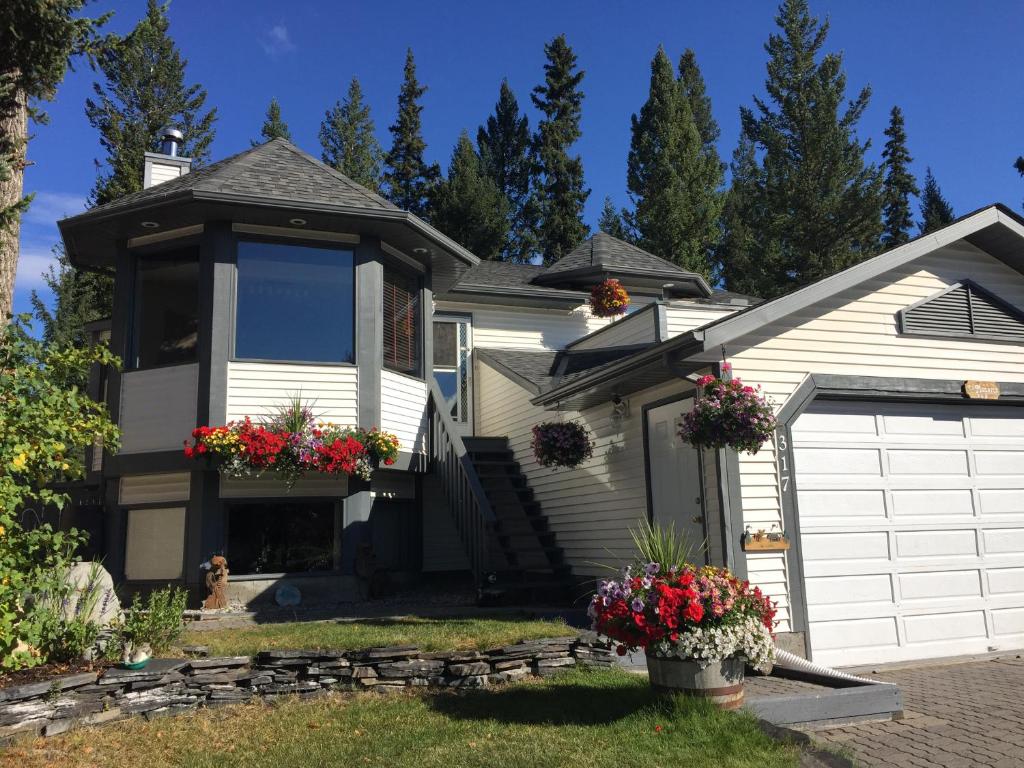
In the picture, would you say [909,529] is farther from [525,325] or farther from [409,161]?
[409,161]

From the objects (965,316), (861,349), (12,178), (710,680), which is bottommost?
(710,680)

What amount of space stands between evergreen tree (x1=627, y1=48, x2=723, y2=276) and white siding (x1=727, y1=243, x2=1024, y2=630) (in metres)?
18.2

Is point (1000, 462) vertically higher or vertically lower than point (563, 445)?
lower

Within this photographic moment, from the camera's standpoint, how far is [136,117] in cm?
2419

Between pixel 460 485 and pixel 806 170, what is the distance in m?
22.1

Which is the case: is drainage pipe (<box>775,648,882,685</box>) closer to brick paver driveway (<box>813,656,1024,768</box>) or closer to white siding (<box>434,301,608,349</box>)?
brick paver driveway (<box>813,656,1024,768</box>)

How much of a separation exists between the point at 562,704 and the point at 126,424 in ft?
24.1

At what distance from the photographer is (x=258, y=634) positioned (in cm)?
736

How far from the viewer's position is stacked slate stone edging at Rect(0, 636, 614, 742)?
5199 millimetres

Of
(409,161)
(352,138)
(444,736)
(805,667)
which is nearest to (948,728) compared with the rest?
(805,667)

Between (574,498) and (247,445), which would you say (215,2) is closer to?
(247,445)

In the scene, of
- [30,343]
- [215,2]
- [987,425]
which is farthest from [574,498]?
[215,2]

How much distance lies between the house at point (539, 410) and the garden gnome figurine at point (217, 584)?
1.27 ft

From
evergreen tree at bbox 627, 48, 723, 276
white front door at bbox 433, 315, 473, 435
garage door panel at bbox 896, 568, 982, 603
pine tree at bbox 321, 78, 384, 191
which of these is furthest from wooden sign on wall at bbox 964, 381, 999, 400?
pine tree at bbox 321, 78, 384, 191
